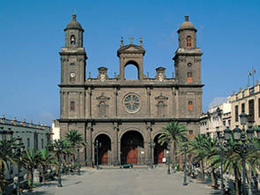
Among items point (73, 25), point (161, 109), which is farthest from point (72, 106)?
point (161, 109)

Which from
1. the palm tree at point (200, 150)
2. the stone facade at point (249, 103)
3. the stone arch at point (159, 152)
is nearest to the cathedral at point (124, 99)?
the stone arch at point (159, 152)

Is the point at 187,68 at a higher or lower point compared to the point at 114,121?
higher

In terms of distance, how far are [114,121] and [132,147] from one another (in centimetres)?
687

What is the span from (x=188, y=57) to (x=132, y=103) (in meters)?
13.3

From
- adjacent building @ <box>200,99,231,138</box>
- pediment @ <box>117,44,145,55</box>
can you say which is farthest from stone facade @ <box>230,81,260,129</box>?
pediment @ <box>117,44,145,55</box>

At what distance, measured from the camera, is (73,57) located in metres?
69.9

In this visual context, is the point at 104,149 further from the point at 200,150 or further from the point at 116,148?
the point at 200,150

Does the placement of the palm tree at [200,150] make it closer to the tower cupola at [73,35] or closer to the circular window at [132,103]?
the circular window at [132,103]

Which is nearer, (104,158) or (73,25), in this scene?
(73,25)

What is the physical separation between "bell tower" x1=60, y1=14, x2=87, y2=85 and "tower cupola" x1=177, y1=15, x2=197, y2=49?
722 inches

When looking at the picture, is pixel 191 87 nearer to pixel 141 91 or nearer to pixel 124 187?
pixel 141 91

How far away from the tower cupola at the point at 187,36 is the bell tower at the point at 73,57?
1834 cm

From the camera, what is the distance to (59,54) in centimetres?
7000

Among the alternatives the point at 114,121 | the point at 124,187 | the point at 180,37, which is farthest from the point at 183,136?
the point at 124,187
